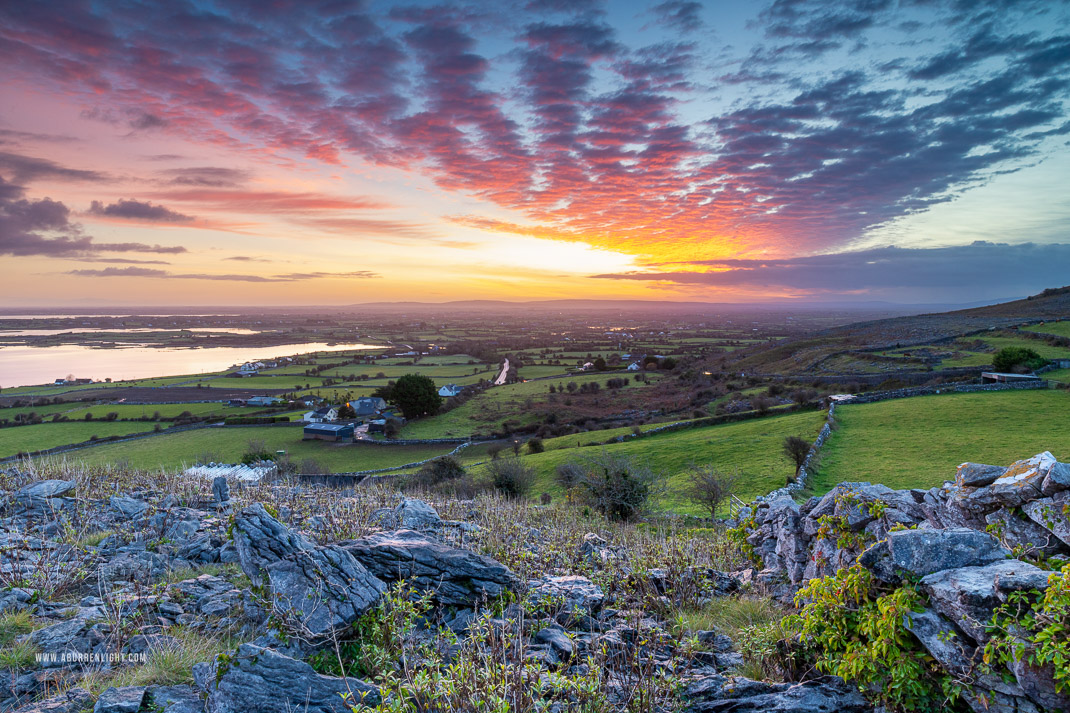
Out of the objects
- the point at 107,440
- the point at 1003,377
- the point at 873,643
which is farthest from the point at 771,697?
the point at 107,440

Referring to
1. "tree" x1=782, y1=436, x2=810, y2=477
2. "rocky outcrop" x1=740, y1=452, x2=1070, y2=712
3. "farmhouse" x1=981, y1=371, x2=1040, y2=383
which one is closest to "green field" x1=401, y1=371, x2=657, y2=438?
"tree" x1=782, y1=436, x2=810, y2=477

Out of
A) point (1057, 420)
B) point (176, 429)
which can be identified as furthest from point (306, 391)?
point (1057, 420)

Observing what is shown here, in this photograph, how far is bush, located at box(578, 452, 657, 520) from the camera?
18500 millimetres

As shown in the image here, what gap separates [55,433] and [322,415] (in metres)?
27.1

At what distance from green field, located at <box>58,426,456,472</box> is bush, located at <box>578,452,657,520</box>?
27.4m

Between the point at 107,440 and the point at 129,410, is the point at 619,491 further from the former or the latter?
the point at 129,410

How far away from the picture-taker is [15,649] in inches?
220

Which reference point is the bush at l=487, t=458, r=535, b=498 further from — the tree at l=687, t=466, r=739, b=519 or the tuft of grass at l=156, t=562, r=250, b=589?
the tuft of grass at l=156, t=562, r=250, b=589

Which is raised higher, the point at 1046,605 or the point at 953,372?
the point at 1046,605

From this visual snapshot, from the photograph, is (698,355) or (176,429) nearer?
(176,429)

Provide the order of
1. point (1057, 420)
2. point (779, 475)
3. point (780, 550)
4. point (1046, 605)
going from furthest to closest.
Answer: point (1057, 420)
point (779, 475)
point (780, 550)
point (1046, 605)

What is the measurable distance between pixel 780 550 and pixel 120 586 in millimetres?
11341

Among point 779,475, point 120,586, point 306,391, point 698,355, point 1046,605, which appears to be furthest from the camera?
point 698,355

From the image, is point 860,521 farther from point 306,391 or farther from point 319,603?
point 306,391
